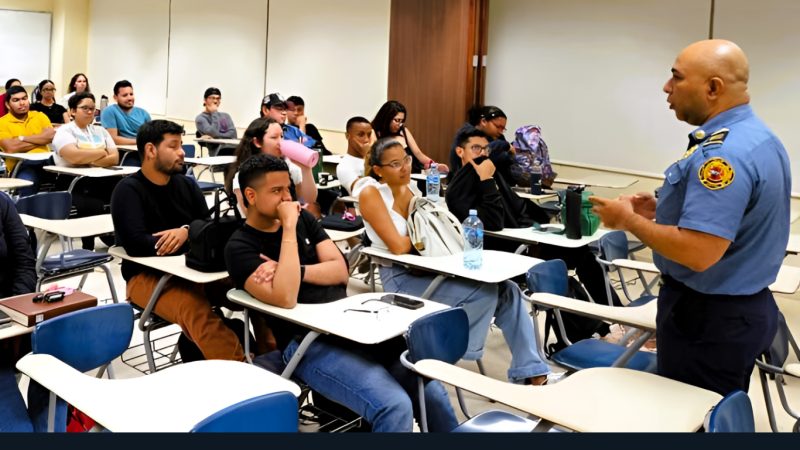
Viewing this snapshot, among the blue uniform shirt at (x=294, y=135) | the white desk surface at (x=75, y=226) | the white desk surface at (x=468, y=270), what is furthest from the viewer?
the blue uniform shirt at (x=294, y=135)

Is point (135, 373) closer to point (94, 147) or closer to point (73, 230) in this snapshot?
point (73, 230)

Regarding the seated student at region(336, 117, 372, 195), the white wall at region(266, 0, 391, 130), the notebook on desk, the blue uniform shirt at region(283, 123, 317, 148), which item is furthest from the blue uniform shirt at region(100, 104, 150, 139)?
the notebook on desk

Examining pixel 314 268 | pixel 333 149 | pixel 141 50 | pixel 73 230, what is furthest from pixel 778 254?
pixel 141 50

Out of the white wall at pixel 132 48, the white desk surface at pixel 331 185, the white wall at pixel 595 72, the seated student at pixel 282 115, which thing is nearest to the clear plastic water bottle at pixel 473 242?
the white desk surface at pixel 331 185

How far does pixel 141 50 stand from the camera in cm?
1278

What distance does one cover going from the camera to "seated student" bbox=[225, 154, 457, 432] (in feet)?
8.27

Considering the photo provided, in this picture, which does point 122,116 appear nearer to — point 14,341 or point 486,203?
point 486,203

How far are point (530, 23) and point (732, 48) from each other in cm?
599

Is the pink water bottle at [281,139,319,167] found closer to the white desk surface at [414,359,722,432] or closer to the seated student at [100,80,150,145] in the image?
the white desk surface at [414,359,722,432]

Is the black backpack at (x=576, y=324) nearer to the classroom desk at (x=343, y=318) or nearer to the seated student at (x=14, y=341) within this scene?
the classroom desk at (x=343, y=318)

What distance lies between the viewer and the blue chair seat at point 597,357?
2.93 meters

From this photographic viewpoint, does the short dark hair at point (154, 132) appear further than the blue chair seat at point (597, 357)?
Yes

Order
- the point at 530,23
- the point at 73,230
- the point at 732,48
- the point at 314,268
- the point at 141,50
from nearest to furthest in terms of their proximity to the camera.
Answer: the point at 732,48 < the point at 314,268 < the point at 73,230 < the point at 530,23 < the point at 141,50

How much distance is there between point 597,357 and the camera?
9.88 feet
